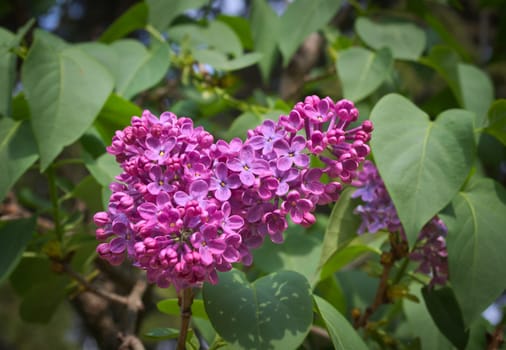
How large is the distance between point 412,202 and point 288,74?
1216 millimetres

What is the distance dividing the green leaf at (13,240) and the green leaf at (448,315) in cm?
76

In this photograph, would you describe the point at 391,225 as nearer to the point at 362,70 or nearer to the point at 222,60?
the point at 362,70

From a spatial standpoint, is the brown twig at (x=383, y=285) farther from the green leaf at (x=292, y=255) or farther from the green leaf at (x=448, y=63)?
the green leaf at (x=448, y=63)

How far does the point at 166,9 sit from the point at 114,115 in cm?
46

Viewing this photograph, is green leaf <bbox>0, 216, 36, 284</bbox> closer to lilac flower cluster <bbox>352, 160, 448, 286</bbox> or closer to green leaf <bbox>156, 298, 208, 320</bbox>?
green leaf <bbox>156, 298, 208, 320</bbox>

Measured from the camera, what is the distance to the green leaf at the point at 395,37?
1.51 metres

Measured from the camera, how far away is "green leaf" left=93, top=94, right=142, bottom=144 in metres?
1.18

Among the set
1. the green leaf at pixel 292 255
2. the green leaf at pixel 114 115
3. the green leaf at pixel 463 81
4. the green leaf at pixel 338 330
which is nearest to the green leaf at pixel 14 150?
the green leaf at pixel 114 115

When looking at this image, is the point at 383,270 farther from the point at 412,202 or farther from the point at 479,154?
the point at 479,154

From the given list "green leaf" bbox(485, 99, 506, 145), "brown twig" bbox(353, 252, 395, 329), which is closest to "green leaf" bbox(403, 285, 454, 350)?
"brown twig" bbox(353, 252, 395, 329)

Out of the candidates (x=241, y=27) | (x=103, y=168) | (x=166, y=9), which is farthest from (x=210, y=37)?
(x=103, y=168)

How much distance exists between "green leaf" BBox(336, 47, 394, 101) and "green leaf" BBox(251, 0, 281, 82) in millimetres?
238

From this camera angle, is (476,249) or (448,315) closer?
(476,249)

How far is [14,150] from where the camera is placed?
44.3 inches
